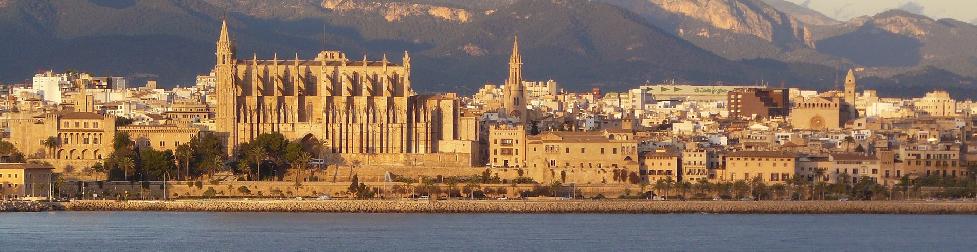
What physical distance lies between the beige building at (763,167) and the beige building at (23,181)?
26.2 meters

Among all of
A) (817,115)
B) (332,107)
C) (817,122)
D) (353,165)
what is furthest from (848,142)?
(817,115)

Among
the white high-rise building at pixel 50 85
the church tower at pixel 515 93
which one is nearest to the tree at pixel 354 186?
the church tower at pixel 515 93

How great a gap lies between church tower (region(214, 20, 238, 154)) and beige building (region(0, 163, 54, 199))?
10.0 m

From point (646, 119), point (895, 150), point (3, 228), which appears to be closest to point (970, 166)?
point (895, 150)

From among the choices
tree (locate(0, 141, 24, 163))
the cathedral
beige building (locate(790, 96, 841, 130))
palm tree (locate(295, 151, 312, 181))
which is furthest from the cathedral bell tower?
tree (locate(0, 141, 24, 163))

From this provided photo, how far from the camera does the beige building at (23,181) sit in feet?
350

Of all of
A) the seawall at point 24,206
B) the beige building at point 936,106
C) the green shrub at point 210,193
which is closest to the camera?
the seawall at point 24,206

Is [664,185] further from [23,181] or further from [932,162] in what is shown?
[23,181]

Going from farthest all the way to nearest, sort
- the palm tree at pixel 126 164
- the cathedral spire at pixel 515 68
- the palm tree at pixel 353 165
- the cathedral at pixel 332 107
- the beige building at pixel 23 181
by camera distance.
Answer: the cathedral spire at pixel 515 68 < the cathedral at pixel 332 107 < the palm tree at pixel 353 165 < the palm tree at pixel 126 164 < the beige building at pixel 23 181

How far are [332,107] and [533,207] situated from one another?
14.7m

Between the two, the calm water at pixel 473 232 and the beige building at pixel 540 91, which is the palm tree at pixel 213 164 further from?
the beige building at pixel 540 91

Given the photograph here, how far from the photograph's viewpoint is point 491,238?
91.2 m

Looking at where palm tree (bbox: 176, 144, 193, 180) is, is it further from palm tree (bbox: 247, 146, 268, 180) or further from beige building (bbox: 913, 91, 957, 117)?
beige building (bbox: 913, 91, 957, 117)

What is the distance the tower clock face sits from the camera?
15212 cm
